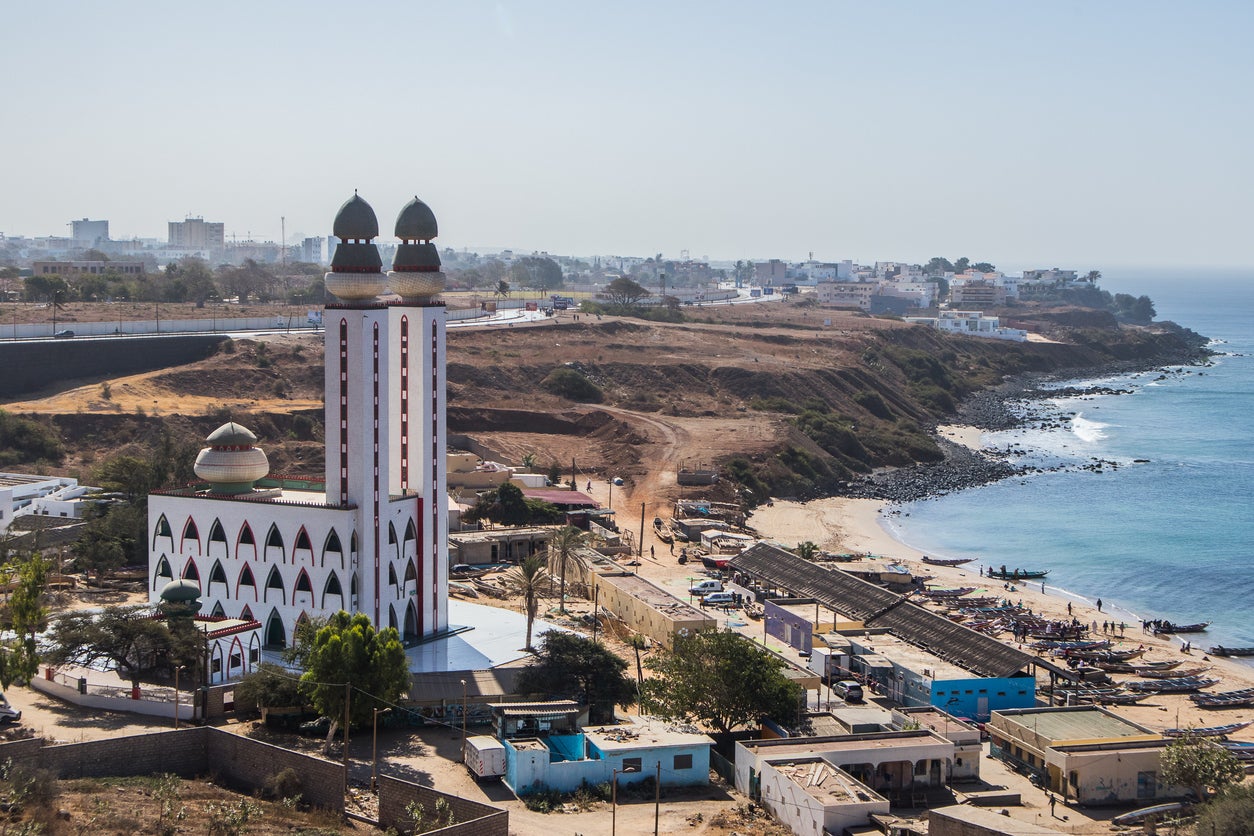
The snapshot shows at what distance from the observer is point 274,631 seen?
39.4 m

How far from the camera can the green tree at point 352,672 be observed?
32375mm

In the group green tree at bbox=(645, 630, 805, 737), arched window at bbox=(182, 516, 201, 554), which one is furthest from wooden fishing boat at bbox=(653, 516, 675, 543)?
green tree at bbox=(645, 630, 805, 737)

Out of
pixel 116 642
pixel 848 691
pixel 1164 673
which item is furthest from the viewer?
pixel 1164 673

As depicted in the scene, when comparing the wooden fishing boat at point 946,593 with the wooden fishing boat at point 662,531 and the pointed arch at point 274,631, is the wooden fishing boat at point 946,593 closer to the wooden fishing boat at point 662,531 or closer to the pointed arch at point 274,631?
the wooden fishing boat at point 662,531

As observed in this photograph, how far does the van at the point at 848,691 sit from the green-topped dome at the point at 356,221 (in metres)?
17.9

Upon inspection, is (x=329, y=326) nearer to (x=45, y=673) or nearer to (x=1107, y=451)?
(x=45, y=673)

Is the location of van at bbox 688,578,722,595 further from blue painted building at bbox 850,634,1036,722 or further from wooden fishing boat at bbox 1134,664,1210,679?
wooden fishing boat at bbox 1134,664,1210,679

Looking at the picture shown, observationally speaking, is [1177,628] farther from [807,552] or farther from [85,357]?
[85,357]

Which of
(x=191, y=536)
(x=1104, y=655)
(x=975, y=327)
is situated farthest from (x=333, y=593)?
(x=975, y=327)

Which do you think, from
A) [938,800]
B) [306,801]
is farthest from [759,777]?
[306,801]

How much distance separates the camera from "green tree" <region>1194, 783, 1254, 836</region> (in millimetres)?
26672

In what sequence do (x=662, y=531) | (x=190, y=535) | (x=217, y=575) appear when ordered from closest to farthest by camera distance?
(x=217, y=575), (x=190, y=535), (x=662, y=531)

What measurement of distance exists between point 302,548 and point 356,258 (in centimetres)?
814

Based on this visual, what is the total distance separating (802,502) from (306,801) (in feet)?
→ 164
